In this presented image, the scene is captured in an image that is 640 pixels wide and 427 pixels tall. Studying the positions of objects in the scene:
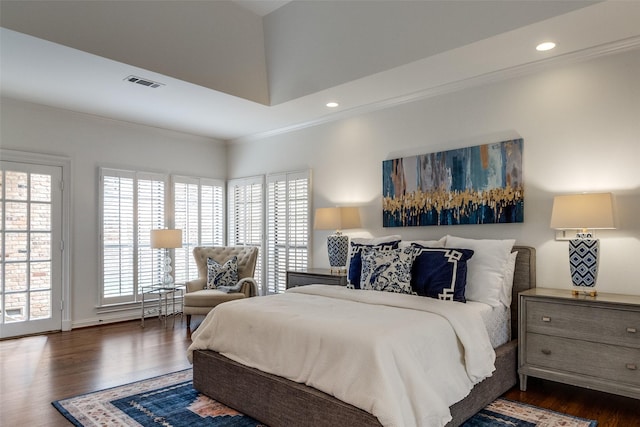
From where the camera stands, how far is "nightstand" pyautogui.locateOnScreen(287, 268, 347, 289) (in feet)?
14.7

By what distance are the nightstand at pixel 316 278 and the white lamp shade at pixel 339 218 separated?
0.52 metres

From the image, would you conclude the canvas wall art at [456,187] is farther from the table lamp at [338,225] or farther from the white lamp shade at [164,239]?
the white lamp shade at [164,239]

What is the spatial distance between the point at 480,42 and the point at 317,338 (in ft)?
7.99

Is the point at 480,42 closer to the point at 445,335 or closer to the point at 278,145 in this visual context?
the point at 445,335

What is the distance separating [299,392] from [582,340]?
199cm

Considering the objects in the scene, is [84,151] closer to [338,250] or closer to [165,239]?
[165,239]

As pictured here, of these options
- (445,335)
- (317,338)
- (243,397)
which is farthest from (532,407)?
(243,397)

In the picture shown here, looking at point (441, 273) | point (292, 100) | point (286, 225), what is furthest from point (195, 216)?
point (441, 273)

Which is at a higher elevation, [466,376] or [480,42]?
[480,42]

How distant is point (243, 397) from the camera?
9.13 ft

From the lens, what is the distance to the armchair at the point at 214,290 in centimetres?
500

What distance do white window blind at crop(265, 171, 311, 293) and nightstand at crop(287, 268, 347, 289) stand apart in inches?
21.9

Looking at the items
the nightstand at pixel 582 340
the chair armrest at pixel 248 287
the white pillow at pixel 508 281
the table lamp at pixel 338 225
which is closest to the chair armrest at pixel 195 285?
the chair armrest at pixel 248 287

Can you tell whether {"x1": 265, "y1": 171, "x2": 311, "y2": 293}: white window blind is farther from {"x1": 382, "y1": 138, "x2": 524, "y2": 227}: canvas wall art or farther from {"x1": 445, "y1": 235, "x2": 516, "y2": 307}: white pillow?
{"x1": 445, "y1": 235, "x2": 516, "y2": 307}: white pillow
